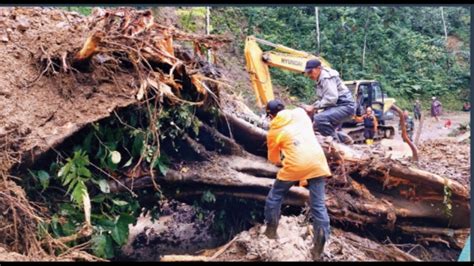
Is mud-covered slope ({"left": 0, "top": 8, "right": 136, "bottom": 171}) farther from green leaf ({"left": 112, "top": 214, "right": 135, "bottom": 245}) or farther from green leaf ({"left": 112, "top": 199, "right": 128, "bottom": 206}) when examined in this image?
green leaf ({"left": 112, "top": 214, "right": 135, "bottom": 245})

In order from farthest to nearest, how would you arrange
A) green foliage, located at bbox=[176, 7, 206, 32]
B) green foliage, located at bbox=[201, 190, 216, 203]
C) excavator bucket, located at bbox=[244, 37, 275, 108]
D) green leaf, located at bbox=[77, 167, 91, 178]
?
1. green foliage, located at bbox=[176, 7, 206, 32]
2. excavator bucket, located at bbox=[244, 37, 275, 108]
3. green foliage, located at bbox=[201, 190, 216, 203]
4. green leaf, located at bbox=[77, 167, 91, 178]

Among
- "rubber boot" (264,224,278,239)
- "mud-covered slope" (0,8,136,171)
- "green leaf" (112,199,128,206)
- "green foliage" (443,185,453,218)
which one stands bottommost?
"green foliage" (443,185,453,218)

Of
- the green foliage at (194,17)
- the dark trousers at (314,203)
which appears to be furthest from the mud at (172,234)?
the green foliage at (194,17)

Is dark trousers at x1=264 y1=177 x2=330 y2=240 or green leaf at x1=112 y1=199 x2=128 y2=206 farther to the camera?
green leaf at x1=112 y1=199 x2=128 y2=206

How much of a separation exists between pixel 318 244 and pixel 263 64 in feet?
12.1

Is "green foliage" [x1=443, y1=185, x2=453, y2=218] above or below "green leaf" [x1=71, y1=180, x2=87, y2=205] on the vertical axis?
below

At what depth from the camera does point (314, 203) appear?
4.22 m

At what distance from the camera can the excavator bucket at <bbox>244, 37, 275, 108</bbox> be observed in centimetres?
728

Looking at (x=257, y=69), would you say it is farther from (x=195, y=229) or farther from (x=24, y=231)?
(x=24, y=231)

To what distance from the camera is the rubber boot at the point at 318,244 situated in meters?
4.20

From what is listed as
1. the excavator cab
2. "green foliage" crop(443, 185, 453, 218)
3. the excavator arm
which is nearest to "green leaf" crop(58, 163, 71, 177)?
"green foliage" crop(443, 185, 453, 218)

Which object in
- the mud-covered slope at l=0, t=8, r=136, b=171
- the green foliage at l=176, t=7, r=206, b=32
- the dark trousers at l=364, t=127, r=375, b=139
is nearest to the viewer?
the mud-covered slope at l=0, t=8, r=136, b=171

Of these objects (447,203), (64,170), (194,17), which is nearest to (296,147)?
(64,170)

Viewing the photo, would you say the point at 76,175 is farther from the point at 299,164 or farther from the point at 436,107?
the point at 436,107
